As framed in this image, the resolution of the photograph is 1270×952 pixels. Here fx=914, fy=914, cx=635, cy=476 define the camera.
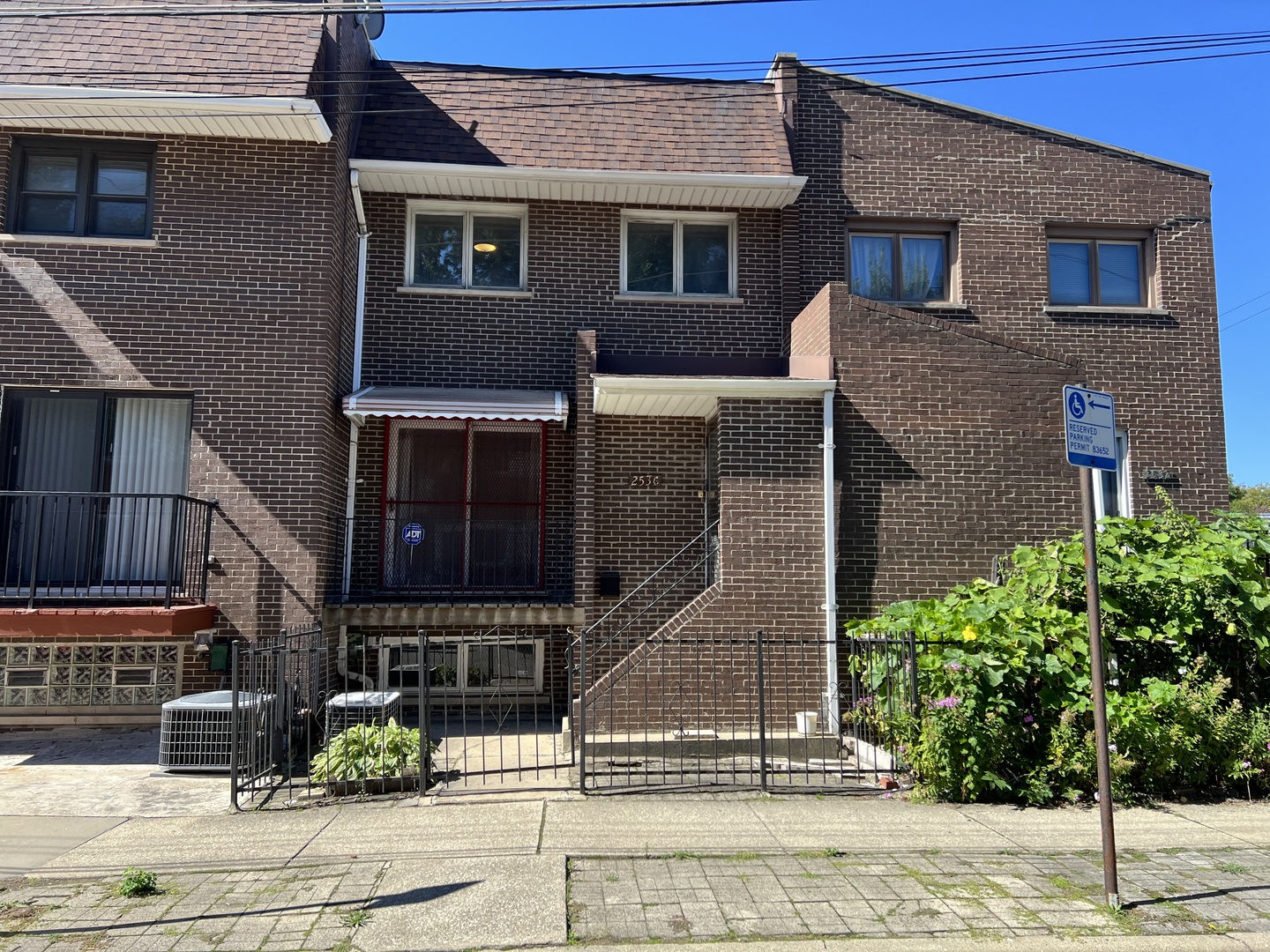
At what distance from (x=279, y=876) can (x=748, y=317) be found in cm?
894

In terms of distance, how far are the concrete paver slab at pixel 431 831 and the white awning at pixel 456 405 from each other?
471 centimetres

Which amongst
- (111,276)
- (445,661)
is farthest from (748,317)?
(111,276)

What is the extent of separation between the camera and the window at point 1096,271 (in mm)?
12984

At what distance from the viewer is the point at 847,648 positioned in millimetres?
9383

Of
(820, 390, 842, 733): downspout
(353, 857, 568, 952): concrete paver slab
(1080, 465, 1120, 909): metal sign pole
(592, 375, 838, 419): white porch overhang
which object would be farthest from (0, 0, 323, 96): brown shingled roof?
(1080, 465, 1120, 909): metal sign pole

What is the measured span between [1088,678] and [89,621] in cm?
889

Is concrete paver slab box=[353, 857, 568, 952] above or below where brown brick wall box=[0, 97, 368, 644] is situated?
below

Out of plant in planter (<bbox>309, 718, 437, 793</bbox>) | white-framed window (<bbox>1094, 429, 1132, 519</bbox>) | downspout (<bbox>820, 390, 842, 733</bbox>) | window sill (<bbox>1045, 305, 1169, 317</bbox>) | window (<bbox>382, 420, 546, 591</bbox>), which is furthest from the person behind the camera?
window sill (<bbox>1045, 305, 1169, 317</bbox>)

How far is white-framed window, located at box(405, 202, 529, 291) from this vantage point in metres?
12.2

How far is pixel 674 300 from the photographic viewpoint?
1224cm

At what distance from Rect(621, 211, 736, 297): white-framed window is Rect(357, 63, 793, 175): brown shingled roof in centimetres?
76

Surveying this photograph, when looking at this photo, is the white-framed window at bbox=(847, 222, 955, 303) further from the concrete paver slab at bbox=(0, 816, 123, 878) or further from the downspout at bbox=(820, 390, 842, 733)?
the concrete paver slab at bbox=(0, 816, 123, 878)

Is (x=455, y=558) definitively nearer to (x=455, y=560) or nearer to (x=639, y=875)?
(x=455, y=560)

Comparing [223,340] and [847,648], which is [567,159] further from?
[847,648]
